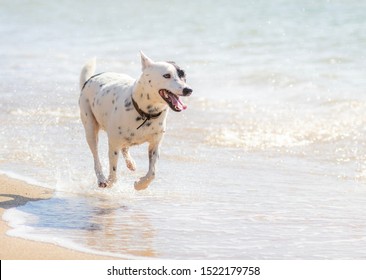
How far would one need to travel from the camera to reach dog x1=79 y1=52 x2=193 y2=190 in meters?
8.26

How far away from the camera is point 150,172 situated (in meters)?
8.79

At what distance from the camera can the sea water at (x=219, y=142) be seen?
7659 mm

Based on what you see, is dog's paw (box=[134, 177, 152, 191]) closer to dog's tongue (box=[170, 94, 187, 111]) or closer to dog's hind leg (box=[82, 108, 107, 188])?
dog's hind leg (box=[82, 108, 107, 188])

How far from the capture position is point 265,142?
37.6ft

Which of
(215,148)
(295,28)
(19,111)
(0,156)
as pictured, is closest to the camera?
(0,156)

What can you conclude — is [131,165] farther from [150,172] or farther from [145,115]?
[145,115]

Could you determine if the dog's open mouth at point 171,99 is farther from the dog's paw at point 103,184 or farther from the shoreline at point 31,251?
the shoreline at point 31,251

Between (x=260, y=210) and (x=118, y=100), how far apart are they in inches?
61.6

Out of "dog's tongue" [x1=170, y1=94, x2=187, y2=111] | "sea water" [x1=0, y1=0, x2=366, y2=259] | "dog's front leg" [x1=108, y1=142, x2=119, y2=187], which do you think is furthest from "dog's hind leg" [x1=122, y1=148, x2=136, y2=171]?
"dog's tongue" [x1=170, y1=94, x2=187, y2=111]

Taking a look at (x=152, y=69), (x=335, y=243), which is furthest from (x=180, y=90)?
(x=335, y=243)

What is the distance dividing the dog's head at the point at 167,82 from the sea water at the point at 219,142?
924mm

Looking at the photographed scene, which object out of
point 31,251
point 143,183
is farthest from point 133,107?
point 31,251

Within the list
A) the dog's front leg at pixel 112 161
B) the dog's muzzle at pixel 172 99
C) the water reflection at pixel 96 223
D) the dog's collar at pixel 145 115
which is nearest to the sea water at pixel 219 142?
the water reflection at pixel 96 223

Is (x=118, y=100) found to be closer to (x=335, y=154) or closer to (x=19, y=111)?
(x=335, y=154)
